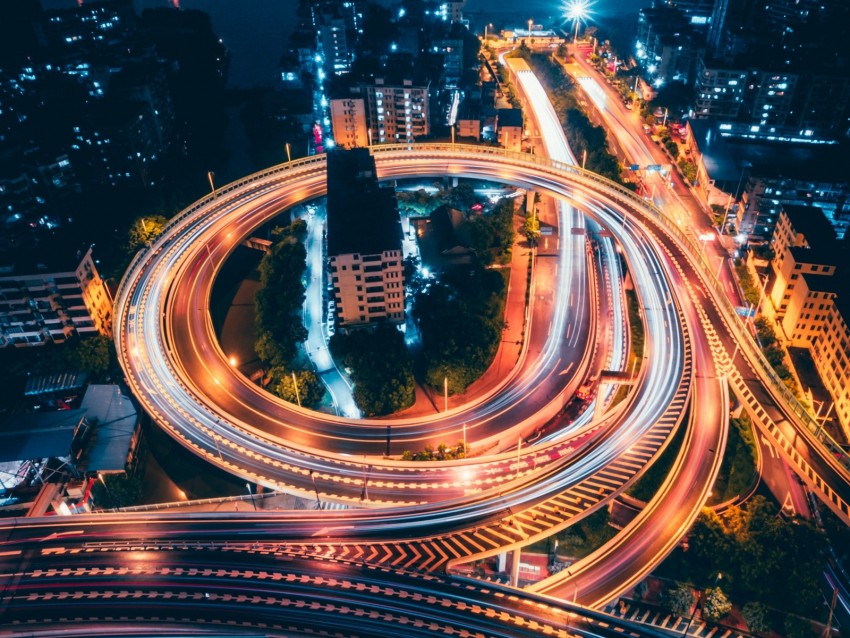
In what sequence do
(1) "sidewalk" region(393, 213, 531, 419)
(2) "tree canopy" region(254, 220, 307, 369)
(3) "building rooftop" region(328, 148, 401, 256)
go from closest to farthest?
1. (1) "sidewalk" region(393, 213, 531, 419)
2. (3) "building rooftop" region(328, 148, 401, 256)
3. (2) "tree canopy" region(254, 220, 307, 369)

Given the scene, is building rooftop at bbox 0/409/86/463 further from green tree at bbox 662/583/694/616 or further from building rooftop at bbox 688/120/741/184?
building rooftop at bbox 688/120/741/184

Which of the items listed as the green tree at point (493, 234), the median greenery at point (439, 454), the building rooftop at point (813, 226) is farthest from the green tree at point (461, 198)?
the median greenery at point (439, 454)

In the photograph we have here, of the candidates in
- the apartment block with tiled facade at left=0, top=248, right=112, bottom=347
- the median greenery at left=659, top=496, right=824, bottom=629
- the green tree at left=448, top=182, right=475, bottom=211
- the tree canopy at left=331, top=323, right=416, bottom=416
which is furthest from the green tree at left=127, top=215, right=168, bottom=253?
the median greenery at left=659, top=496, right=824, bottom=629

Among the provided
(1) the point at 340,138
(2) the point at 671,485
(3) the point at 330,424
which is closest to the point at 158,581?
(3) the point at 330,424

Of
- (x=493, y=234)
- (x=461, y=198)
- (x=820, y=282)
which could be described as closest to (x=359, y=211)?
(x=493, y=234)

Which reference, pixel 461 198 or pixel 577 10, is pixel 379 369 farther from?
pixel 577 10

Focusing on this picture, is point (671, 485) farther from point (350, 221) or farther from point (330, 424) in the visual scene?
point (350, 221)
